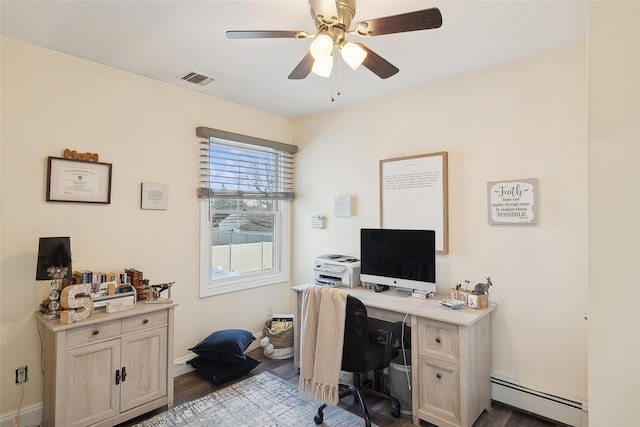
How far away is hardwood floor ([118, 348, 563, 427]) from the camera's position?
2.29 metres

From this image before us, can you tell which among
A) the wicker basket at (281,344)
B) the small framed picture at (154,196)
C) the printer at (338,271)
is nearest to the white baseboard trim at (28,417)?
the small framed picture at (154,196)

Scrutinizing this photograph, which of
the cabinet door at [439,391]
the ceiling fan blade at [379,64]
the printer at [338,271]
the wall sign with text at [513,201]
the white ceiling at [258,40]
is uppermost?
the white ceiling at [258,40]

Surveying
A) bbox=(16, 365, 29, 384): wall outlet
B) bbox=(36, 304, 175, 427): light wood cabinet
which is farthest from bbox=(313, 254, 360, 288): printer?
bbox=(16, 365, 29, 384): wall outlet

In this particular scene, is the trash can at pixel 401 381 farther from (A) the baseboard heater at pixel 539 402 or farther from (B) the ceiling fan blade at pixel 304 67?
(B) the ceiling fan blade at pixel 304 67

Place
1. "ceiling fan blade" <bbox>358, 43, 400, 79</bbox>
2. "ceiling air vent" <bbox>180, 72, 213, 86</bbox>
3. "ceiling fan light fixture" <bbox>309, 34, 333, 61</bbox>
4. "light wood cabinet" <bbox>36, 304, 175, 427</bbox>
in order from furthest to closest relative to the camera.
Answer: "ceiling air vent" <bbox>180, 72, 213, 86</bbox> → "light wood cabinet" <bbox>36, 304, 175, 427</bbox> → "ceiling fan blade" <bbox>358, 43, 400, 79</bbox> → "ceiling fan light fixture" <bbox>309, 34, 333, 61</bbox>

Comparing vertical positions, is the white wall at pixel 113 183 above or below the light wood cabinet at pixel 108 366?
above

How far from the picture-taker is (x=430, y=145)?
288 cm

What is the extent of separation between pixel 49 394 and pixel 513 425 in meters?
3.07

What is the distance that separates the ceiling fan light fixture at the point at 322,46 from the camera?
1590 mm

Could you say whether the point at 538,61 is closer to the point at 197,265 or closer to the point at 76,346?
the point at 197,265

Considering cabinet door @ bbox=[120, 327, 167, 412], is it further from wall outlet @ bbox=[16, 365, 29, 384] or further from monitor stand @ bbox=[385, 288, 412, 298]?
monitor stand @ bbox=[385, 288, 412, 298]

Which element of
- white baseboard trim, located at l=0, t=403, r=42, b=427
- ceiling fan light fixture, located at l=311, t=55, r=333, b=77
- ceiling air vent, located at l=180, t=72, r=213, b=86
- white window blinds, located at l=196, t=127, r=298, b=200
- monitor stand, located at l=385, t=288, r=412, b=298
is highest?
ceiling air vent, located at l=180, t=72, r=213, b=86

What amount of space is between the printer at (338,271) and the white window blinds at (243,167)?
40.4 inches

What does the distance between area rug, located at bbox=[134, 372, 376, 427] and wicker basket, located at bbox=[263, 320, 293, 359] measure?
553 millimetres
